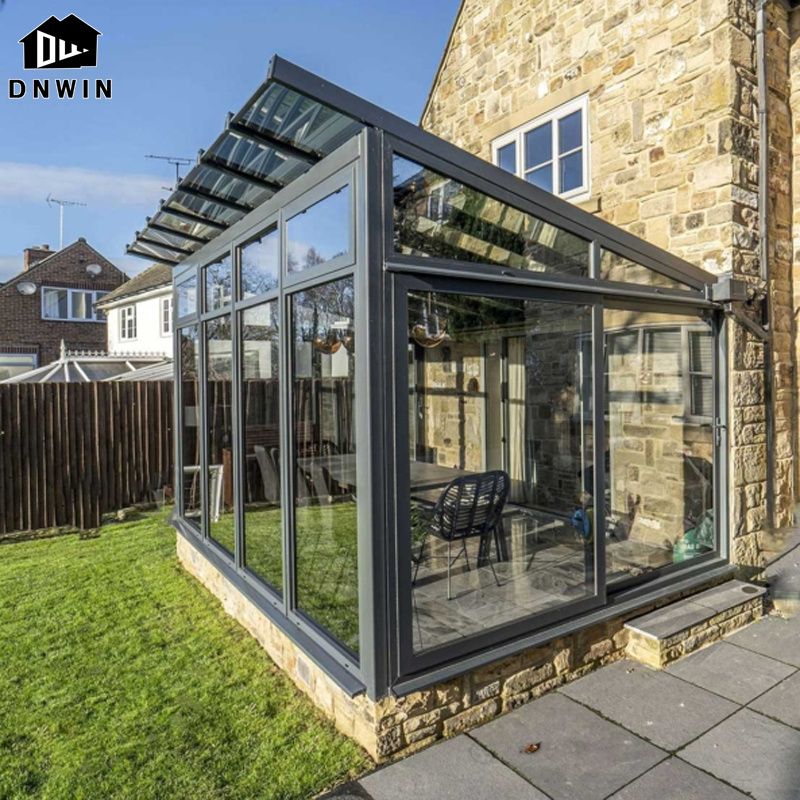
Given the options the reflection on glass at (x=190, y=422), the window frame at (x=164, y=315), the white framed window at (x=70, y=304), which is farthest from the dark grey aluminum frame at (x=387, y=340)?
the white framed window at (x=70, y=304)

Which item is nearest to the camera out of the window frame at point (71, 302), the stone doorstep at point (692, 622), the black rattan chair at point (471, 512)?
the stone doorstep at point (692, 622)

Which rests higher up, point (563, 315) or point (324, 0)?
point (324, 0)

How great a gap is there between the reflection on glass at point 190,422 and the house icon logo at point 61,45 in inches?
154

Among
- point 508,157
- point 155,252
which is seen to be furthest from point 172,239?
→ point 508,157

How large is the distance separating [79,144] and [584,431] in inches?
382

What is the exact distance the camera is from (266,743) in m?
3.25

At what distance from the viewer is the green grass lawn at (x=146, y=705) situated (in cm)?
299

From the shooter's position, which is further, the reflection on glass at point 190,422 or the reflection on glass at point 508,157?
the reflection on glass at point 508,157

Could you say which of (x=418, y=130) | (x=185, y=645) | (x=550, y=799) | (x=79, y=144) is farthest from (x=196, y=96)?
(x=550, y=799)

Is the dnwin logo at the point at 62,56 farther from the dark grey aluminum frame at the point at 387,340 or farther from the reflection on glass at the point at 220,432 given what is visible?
the dark grey aluminum frame at the point at 387,340

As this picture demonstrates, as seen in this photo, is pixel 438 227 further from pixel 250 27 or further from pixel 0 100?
pixel 0 100

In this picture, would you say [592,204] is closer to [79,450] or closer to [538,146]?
[538,146]

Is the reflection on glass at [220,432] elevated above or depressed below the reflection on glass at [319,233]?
below

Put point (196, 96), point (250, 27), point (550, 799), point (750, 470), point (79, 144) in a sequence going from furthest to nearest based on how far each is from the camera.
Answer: point (79, 144) < point (196, 96) < point (250, 27) < point (750, 470) < point (550, 799)
